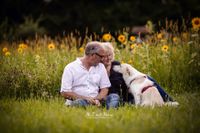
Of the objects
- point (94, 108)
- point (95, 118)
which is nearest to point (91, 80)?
point (94, 108)

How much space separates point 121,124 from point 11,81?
10.3ft

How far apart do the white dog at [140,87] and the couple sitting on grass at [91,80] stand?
0.20m

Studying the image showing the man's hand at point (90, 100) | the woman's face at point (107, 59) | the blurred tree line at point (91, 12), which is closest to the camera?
the man's hand at point (90, 100)

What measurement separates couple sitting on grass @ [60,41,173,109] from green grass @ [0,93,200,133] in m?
0.23

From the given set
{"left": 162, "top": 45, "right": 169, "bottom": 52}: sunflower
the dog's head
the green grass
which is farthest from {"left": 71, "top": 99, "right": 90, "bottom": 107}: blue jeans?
{"left": 162, "top": 45, "right": 169, "bottom": 52}: sunflower

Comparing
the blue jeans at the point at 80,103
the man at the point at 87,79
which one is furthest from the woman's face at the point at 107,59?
the blue jeans at the point at 80,103

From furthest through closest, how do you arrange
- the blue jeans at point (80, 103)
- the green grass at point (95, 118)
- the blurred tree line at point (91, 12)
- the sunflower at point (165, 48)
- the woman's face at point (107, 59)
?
the blurred tree line at point (91, 12)
the sunflower at point (165, 48)
the woman's face at point (107, 59)
the blue jeans at point (80, 103)
the green grass at point (95, 118)

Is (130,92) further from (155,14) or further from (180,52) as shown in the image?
(155,14)

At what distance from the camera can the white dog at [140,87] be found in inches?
278

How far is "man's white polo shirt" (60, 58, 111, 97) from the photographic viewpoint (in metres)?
6.82

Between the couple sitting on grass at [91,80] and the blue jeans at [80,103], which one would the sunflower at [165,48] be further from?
the blue jeans at [80,103]

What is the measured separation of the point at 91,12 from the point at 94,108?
1865 cm

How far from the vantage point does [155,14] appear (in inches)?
960

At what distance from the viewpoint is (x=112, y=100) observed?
692cm
